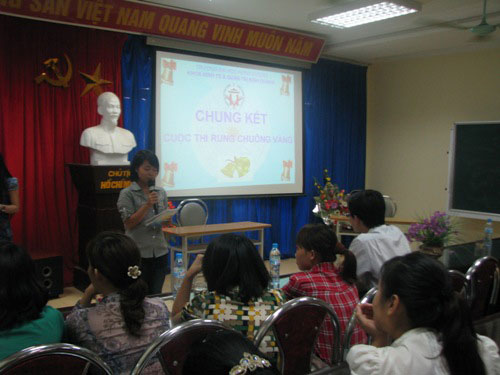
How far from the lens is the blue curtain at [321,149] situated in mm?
5816

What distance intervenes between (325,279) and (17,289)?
3.55 feet

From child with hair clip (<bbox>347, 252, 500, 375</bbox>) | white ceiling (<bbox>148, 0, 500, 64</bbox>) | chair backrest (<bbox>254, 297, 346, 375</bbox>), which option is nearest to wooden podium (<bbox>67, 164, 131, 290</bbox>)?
white ceiling (<bbox>148, 0, 500, 64</bbox>)

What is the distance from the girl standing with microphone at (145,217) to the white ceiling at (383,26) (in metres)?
2.10

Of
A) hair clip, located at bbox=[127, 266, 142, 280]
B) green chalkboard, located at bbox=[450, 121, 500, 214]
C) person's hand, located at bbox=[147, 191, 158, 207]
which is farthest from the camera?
green chalkboard, located at bbox=[450, 121, 500, 214]

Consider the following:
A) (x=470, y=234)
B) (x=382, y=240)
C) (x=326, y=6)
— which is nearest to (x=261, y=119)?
(x=326, y=6)

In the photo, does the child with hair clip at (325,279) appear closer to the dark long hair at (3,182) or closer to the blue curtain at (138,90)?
the dark long hair at (3,182)

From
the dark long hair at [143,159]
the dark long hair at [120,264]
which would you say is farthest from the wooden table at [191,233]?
the dark long hair at [120,264]

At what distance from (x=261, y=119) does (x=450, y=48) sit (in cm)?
254

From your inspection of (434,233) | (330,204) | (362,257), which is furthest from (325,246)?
(330,204)

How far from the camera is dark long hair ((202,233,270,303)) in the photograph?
157cm

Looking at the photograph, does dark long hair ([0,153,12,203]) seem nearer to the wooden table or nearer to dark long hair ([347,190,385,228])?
the wooden table

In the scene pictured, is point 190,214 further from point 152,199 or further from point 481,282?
point 481,282

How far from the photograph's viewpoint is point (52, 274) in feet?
12.9

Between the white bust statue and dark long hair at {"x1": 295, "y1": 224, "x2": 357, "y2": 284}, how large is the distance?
102 inches
